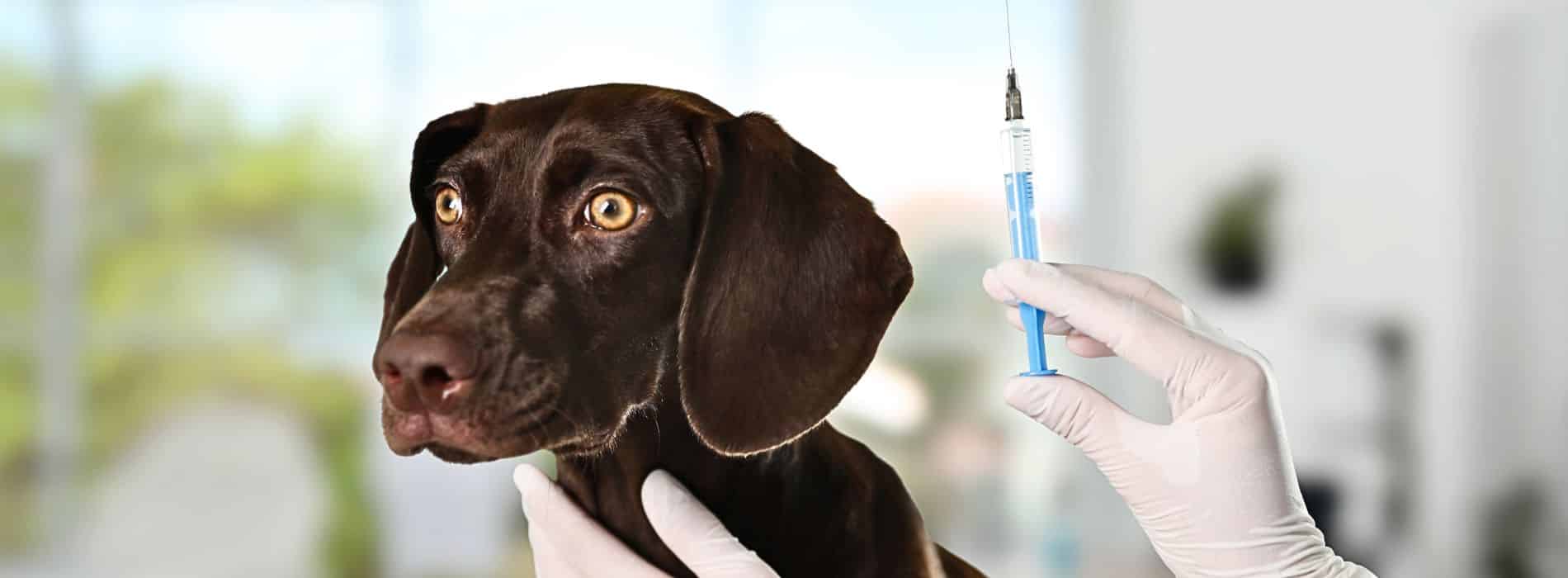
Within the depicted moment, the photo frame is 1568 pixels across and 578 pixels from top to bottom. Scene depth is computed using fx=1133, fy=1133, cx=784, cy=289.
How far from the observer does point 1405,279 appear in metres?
3.96

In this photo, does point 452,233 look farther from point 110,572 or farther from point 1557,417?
point 1557,417

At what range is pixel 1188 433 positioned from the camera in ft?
4.46

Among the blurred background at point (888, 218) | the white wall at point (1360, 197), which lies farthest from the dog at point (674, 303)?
the white wall at point (1360, 197)

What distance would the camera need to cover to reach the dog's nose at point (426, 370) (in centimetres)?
102

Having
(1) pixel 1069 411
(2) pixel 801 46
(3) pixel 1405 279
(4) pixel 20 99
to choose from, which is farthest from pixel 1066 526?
(4) pixel 20 99

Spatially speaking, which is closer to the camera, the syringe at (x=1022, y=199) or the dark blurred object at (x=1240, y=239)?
the syringe at (x=1022, y=199)

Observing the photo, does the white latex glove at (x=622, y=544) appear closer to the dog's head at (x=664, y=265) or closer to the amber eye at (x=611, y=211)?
the dog's head at (x=664, y=265)

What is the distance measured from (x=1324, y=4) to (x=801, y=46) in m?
1.84

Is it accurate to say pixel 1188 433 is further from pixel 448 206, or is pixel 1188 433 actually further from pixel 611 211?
pixel 448 206

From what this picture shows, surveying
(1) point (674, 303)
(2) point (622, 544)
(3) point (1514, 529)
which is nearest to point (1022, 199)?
(1) point (674, 303)

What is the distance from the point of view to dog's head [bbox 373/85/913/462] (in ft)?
3.81

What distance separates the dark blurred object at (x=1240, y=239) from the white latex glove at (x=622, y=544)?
3.17 metres

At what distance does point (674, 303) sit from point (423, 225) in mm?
372

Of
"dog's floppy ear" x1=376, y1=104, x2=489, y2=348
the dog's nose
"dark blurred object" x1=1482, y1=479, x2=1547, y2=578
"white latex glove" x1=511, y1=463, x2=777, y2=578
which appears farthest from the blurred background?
the dog's nose
